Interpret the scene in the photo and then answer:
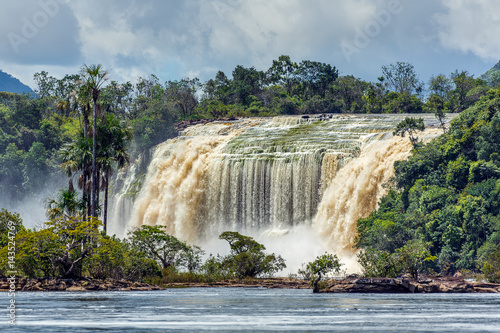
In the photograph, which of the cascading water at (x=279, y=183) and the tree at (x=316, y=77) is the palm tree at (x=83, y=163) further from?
the tree at (x=316, y=77)

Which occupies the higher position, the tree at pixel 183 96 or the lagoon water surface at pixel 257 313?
the tree at pixel 183 96

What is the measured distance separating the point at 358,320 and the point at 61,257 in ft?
68.3

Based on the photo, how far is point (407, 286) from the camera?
41.7 meters

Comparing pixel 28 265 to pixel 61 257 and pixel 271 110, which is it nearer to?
pixel 61 257

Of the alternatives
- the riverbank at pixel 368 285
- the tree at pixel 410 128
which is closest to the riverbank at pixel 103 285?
the riverbank at pixel 368 285

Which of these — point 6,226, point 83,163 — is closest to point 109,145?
point 83,163

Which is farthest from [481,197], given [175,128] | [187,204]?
[175,128]

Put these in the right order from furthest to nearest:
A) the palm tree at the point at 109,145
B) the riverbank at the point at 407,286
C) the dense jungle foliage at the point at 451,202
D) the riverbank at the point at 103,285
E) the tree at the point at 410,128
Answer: the tree at the point at 410,128, the dense jungle foliage at the point at 451,202, the palm tree at the point at 109,145, the riverbank at the point at 103,285, the riverbank at the point at 407,286

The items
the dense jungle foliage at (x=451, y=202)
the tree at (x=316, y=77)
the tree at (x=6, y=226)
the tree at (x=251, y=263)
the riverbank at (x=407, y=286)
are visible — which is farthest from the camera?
the tree at (x=316, y=77)

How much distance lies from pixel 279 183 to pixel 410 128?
37.4ft

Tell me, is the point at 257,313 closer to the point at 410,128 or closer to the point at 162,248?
the point at 162,248

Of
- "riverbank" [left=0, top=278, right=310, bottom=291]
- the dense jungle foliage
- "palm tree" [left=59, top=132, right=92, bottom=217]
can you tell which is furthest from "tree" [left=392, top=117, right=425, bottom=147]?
"palm tree" [left=59, top=132, right=92, bottom=217]

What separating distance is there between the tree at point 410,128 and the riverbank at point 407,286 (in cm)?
2361

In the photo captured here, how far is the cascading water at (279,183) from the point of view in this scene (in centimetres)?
6400
